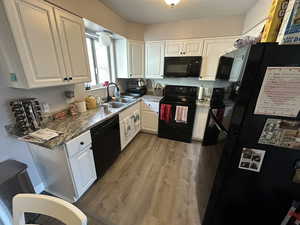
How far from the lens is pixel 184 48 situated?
2.63 metres

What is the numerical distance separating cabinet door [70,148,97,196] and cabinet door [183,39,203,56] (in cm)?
257

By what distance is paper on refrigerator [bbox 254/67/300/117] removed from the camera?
653mm

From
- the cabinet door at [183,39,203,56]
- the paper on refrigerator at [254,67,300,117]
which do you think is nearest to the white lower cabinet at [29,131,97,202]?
the paper on refrigerator at [254,67,300,117]

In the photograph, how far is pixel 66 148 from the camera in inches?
48.0

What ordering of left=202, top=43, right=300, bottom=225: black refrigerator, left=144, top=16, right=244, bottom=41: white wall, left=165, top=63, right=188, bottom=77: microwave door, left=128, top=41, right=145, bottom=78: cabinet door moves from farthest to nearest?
left=128, top=41, right=145, bottom=78: cabinet door, left=165, top=63, right=188, bottom=77: microwave door, left=144, top=16, right=244, bottom=41: white wall, left=202, top=43, right=300, bottom=225: black refrigerator

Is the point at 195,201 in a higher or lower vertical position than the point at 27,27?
lower

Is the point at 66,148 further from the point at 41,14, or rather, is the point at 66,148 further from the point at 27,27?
the point at 41,14

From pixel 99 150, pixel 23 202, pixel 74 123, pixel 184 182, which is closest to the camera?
pixel 23 202

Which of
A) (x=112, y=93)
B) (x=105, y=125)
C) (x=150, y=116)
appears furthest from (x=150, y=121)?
(x=105, y=125)

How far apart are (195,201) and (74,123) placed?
5.88 ft

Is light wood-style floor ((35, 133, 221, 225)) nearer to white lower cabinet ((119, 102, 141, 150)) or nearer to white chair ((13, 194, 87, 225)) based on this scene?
white lower cabinet ((119, 102, 141, 150))

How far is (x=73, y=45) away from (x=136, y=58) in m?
1.54

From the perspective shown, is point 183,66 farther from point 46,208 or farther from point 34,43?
point 46,208

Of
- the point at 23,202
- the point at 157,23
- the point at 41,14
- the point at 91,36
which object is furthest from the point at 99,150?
the point at 157,23
